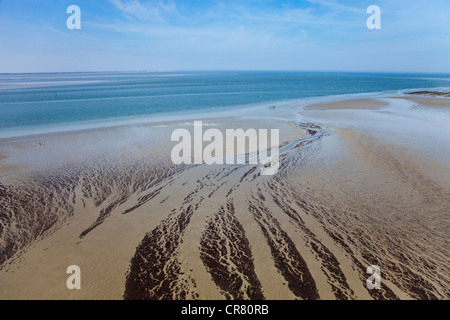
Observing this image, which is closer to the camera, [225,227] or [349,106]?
[225,227]

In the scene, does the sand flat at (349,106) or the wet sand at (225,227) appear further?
the sand flat at (349,106)

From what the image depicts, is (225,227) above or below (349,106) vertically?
below

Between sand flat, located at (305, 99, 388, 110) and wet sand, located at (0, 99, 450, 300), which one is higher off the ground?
sand flat, located at (305, 99, 388, 110)

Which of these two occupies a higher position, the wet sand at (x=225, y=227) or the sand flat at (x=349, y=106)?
the sand flat at (x=349, y=106)

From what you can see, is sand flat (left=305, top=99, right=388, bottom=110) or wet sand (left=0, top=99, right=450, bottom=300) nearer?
wet sand (left=0, top=99, right=450, bottom=300)
